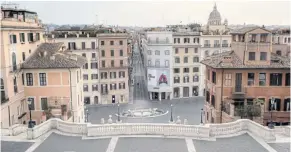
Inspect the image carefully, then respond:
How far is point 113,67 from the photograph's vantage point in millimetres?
74812

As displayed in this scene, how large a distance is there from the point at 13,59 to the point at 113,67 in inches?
1483

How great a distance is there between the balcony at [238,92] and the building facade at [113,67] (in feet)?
131

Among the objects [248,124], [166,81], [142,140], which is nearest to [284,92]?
[248,124]

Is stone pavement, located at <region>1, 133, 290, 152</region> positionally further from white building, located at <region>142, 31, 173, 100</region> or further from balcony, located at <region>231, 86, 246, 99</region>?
white building, located at <region>142, 31, 173, 100</region>

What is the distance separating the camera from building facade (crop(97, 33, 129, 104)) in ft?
242

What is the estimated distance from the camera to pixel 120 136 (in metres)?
26.5

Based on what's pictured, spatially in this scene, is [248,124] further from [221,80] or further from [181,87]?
[181,87]

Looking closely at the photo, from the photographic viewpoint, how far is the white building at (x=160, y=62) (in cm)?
7850

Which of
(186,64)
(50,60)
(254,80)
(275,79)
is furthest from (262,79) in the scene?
(186,64)

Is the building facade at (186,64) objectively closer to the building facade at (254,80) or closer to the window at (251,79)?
the building facade at (254,80)

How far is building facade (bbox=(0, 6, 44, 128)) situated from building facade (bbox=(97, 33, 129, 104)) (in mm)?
30069

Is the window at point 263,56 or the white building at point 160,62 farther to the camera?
the white building at point 160,62

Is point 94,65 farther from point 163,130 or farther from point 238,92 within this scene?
point 163,130

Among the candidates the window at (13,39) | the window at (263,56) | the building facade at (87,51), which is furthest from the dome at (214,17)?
the window at (13,39)
